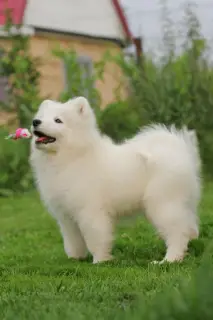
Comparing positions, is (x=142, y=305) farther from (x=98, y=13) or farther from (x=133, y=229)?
(x=98, y=13)

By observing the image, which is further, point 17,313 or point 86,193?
point 86,193

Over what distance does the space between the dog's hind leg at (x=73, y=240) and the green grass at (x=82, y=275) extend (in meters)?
0.11

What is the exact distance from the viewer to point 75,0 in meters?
20.5

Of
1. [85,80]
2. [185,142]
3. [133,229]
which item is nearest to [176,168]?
[185,142]

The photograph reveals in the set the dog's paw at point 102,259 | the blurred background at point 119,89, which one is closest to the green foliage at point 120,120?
the blurred background at point 119,89

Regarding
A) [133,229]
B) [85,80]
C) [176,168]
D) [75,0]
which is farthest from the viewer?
[75,0]

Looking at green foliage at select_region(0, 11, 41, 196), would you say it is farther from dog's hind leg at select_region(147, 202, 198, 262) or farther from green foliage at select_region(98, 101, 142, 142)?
dog's hind leg at select_region(147, 202, 198, 262)

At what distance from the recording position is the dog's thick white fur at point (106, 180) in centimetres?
664

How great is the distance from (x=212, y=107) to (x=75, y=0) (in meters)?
6.37

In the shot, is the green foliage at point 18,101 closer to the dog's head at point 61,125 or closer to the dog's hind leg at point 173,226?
the dog's head at point 61,125

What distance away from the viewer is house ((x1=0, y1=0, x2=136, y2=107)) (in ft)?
61.0

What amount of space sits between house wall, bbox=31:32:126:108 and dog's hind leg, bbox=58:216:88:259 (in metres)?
10.7

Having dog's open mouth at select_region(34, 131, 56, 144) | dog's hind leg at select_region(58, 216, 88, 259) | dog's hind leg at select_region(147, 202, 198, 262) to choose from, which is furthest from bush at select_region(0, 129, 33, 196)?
dog's hind leg at select_region(147, 202, 198, 262)

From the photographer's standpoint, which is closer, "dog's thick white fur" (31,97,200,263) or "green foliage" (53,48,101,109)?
"dog's thick white fur" (31,97,200,263)
